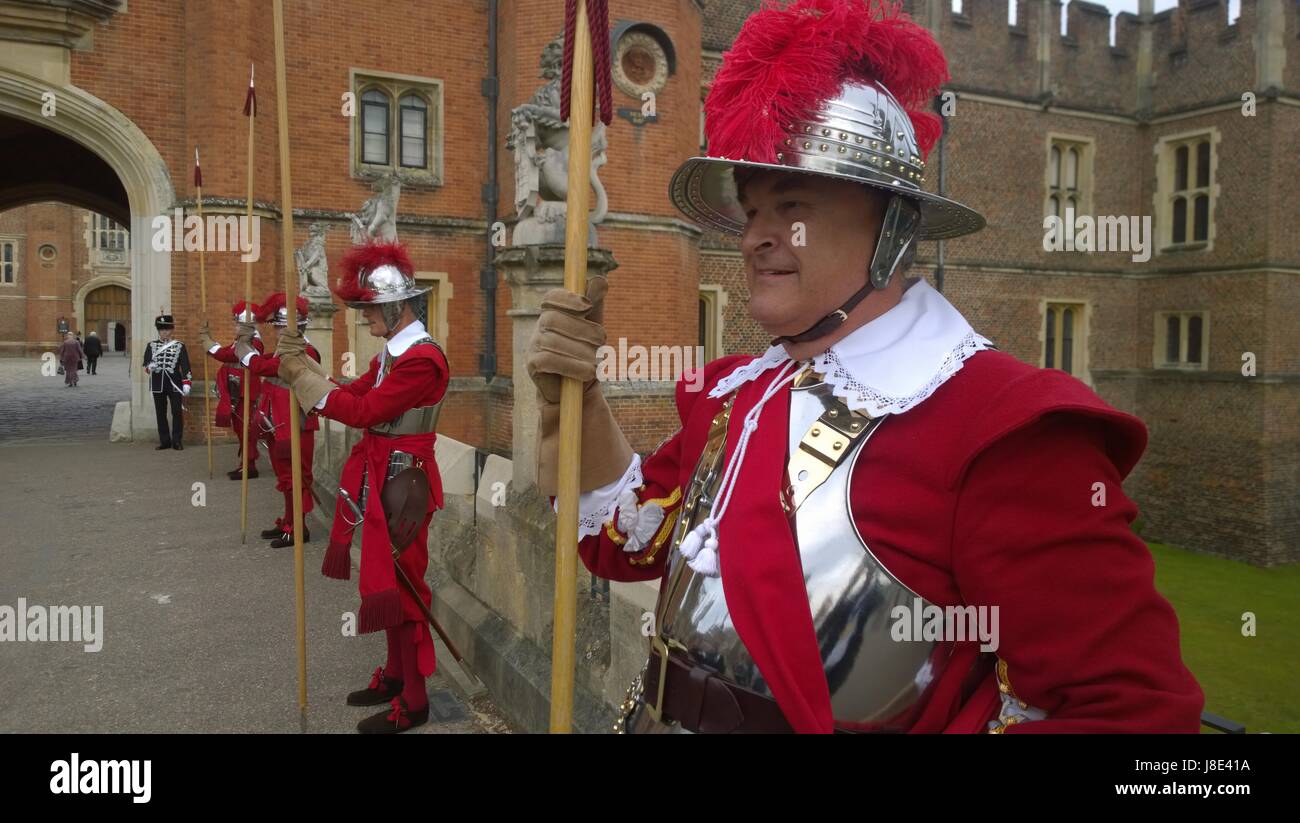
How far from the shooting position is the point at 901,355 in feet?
5.04

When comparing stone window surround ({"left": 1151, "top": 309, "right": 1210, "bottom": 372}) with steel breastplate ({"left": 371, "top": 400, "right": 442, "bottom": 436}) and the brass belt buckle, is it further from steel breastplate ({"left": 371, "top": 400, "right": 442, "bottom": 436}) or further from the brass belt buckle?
the brass belt buckle

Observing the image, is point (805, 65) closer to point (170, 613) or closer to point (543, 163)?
point (543, 163)

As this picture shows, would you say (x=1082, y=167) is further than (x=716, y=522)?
Yes

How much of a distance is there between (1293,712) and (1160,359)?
39.6 feet

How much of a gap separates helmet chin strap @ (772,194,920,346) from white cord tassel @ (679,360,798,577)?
0.13 m

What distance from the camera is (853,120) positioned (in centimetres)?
159

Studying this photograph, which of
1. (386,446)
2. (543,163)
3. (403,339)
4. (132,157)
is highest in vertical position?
(132,157)

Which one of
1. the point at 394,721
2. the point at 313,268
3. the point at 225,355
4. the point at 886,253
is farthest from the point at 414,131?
the point at 886,253

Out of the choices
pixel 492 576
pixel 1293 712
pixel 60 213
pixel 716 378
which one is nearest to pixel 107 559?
pixel 492 576

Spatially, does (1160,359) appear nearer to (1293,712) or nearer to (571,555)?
(1293,712)

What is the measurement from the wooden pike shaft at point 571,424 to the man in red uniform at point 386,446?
2500mm

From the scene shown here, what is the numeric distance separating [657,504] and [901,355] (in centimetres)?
75

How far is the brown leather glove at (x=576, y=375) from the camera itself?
65.8 inches

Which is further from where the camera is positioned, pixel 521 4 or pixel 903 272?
pixel 521 4
